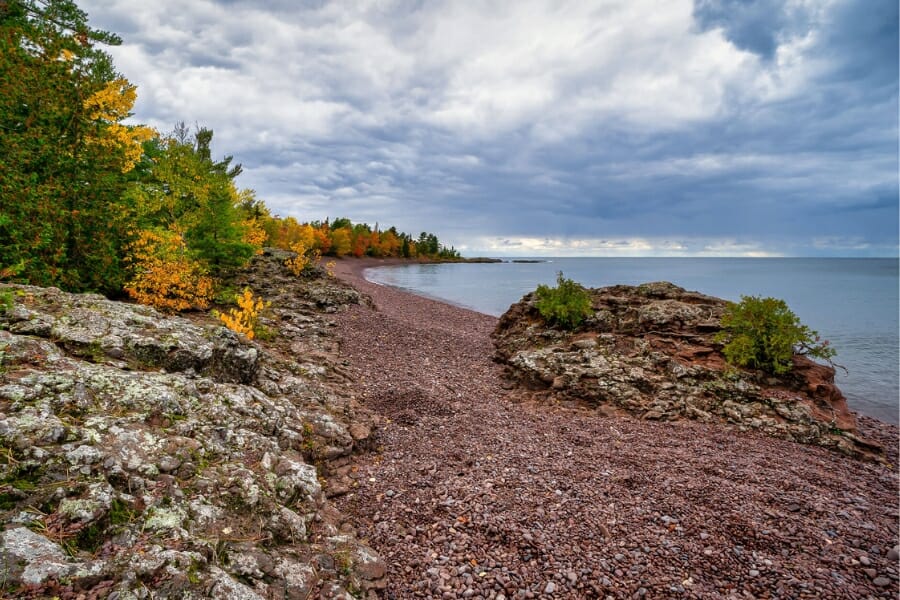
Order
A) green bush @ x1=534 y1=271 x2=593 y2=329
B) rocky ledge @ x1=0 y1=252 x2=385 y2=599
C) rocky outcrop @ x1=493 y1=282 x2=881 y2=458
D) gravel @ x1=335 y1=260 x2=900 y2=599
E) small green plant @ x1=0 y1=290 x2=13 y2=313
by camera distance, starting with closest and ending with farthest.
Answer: rocky ledge @ x1=0 y1=252 x2=385 y2=599, gravel @ x1=335 y1=260 x2=900 y2=599, small green plant @ x1=0 y1=290 x2=13 y2=313, rocky outcrop @ x1=493 y1=282 x2=881 y2=458, green bush @ x1=534 y1=271 x2=593 y2=329


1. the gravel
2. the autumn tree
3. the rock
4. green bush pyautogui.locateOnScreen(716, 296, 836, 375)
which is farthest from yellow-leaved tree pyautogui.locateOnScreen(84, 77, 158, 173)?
green bush pyautogui.locateOnScreen(716, 296, 836, 375)

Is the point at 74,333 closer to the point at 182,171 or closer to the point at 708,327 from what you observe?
the point at 182,171

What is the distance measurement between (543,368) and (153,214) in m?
14.9

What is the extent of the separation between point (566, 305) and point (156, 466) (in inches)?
533

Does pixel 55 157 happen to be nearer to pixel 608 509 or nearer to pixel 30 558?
pixel 30 558

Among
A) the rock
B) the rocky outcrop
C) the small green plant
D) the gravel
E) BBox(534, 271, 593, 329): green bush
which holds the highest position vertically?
the small green plant

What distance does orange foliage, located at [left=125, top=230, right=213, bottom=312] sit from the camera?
11414mm

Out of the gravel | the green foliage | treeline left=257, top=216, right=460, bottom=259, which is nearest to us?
the gravel

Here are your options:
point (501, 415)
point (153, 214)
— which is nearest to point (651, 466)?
point (501, 415)

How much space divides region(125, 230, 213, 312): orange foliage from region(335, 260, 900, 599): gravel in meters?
6.55

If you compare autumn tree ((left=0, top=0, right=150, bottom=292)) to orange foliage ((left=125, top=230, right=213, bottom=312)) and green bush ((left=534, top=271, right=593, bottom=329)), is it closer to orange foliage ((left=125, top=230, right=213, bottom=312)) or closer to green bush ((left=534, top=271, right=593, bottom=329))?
orange foliage ((left=125, top=230, right=213, bottom=312))

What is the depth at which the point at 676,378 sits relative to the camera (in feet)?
36.2

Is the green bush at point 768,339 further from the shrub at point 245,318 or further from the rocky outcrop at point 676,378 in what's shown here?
the shrub at point 245,318

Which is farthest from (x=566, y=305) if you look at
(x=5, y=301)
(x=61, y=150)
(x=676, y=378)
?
(x=61, y=150)
